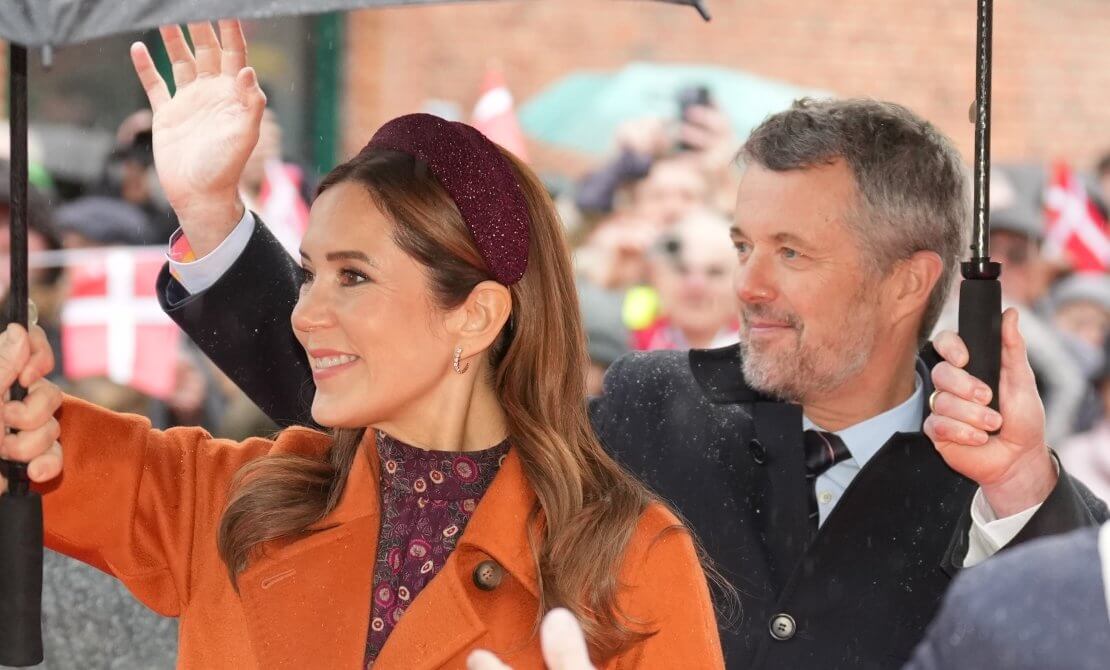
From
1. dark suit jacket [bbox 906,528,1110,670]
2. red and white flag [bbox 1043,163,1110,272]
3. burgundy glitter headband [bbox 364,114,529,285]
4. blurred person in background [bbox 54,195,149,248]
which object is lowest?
red and white flag [bbox 1043,163,1110,272]

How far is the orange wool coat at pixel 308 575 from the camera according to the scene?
3.12 metres

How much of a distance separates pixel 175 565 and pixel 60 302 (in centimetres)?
472

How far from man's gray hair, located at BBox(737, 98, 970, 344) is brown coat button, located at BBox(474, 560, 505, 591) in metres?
1.40

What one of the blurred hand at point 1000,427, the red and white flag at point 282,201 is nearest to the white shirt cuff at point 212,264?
the blurred hand at point 1000,427

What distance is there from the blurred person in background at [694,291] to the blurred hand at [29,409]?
494cm

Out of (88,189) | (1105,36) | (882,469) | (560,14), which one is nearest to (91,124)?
(88,189)

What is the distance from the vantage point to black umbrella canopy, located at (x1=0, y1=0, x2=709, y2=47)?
8.39ft

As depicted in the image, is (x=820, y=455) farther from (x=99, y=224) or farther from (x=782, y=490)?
(x=99, y=224)

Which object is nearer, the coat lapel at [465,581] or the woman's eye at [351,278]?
the coat lapel at [465,581]

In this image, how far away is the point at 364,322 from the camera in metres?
3.24

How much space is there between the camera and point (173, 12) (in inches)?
103

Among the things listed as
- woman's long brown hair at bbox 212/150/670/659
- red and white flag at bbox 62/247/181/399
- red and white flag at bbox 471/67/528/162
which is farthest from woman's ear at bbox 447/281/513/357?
red and white flag at bbox 471/67/528/162

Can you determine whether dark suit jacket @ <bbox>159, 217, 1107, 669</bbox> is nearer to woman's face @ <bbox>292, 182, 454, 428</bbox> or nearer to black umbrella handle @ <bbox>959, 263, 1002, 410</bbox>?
black umbrella handle @ <bbox>959, 263, 1002, 410</bbox>

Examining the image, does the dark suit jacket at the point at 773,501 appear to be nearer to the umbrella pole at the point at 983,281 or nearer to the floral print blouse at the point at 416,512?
the umbrella pole at the point at 983,281
